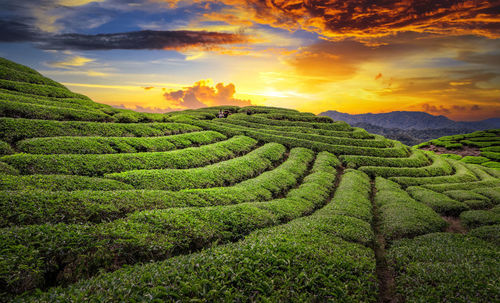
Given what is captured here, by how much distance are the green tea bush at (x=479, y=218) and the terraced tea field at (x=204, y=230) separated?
127 millimetres

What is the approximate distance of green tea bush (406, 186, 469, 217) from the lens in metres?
23.3

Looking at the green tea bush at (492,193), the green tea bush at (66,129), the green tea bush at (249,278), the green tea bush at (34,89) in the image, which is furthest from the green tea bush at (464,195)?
the green tea bush at (34,89)

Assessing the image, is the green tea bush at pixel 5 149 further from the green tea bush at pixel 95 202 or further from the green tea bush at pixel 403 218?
the green tea bush at pixel 403 218

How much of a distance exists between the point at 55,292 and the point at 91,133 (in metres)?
23.3

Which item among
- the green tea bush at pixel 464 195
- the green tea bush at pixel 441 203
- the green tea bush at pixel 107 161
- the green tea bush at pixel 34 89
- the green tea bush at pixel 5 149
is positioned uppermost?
the green tea bush at pixel 34 89

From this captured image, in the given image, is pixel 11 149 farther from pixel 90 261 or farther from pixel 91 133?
pixel 90 261

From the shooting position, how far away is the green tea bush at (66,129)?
20.6 meters

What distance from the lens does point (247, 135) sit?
1774 inches

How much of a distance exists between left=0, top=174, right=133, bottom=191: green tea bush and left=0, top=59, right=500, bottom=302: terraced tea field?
91 mm

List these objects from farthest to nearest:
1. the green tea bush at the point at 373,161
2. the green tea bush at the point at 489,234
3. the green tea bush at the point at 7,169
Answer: the green tea bush at the point at 373,161 → the green tea bush at the point at 489,234 → the green tea bush at the point at 7,169

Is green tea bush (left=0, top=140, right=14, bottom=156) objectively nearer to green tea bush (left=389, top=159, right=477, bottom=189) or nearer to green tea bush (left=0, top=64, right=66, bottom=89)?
green tea bush (left=0, top=64, right=66, bottom=89)

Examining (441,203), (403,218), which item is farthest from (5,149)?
(441,203)

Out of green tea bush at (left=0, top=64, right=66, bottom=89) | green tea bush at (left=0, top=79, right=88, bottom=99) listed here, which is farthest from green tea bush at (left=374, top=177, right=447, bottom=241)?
green tea bush at (left=0, top=64, right=66, bottom=89)

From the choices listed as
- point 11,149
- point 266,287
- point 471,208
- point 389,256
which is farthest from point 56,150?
point 471,208
